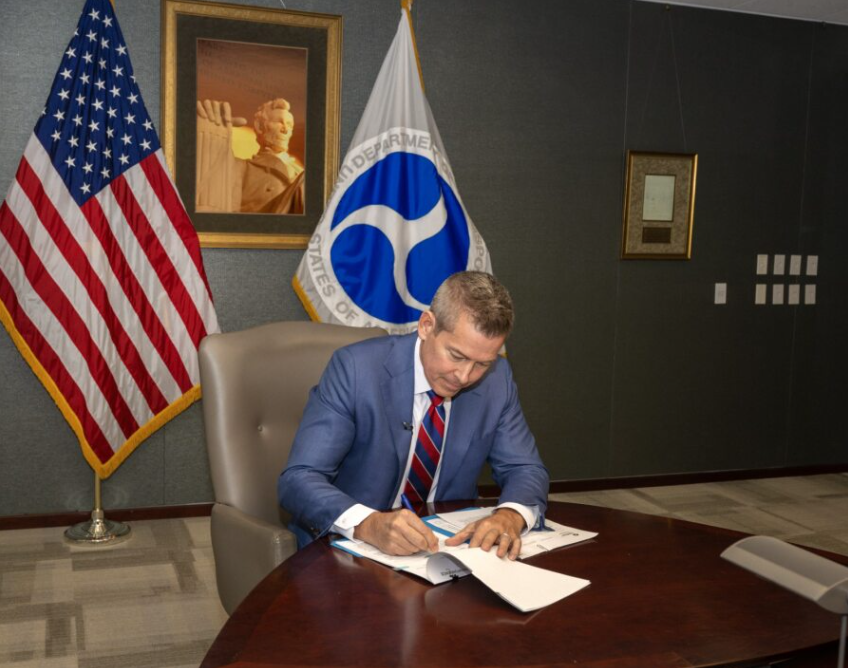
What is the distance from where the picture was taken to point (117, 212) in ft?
12.7

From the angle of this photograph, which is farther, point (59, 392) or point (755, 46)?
point (755, 46)

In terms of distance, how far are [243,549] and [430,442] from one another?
49 centimetres

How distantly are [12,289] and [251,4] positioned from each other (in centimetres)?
167

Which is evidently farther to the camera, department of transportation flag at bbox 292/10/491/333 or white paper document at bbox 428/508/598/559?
department of transportation flag at bbox 292/10/491/333

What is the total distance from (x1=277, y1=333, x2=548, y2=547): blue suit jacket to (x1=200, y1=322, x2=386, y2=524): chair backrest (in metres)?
0.14

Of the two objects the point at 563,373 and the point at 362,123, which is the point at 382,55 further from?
the point at 563,373

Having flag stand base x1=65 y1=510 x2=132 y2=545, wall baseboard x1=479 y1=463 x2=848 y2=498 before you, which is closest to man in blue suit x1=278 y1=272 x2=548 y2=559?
flag stand base x1=65 y1=510 x2=132 y2=545

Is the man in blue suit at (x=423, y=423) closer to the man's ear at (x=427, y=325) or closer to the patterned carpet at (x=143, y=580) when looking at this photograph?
the man's ear at (x=427, y=325)

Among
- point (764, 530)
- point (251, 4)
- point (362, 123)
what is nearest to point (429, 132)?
point (362, 123)

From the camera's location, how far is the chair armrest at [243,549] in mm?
1889

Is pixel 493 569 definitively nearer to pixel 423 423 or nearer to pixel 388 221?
pixel 423 423

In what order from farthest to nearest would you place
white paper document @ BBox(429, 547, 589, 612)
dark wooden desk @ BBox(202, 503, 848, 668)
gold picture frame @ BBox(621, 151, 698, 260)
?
gold picture frame @ BBox(621, 151, 698, 260) → white paper document @ BBox(429, 547, 589, 612) → dark wooden desk @ BBox(202, 503, 848, 668)

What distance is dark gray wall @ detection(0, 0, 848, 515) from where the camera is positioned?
4141mm

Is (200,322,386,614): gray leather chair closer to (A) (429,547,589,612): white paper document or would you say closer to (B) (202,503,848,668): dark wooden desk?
(B) (202,503,848,668): dark wooden desk
